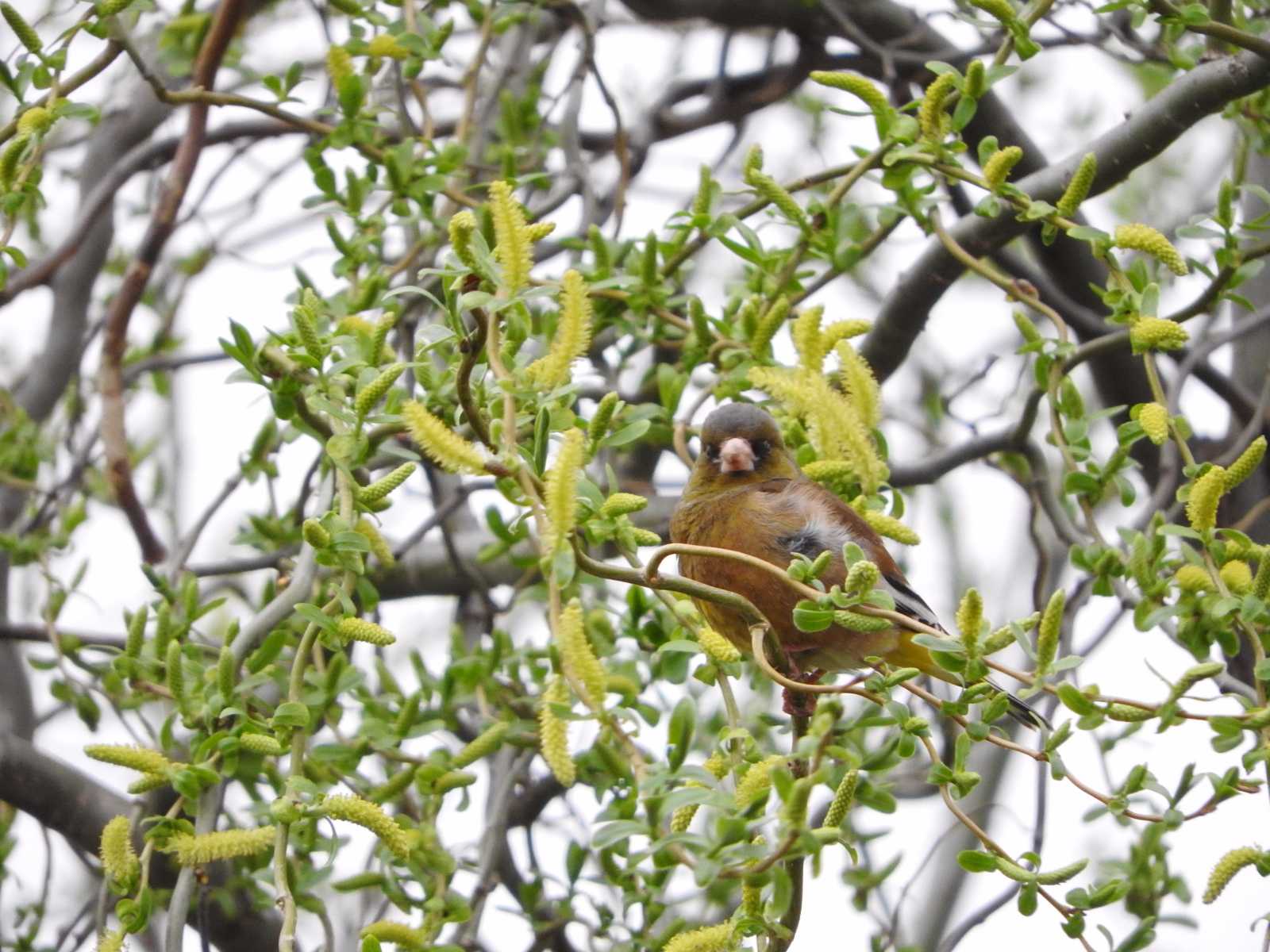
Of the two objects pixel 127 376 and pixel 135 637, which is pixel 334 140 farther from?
pixel 127 376

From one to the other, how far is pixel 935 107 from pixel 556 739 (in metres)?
1.59

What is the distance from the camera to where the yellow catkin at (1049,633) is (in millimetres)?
2148

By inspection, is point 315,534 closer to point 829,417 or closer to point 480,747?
→ point 480,747

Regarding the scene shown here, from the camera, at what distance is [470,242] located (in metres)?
2.22

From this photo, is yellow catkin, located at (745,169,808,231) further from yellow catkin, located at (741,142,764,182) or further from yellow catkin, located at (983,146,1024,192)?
yellow catkin, located at (983,146,1024,192)

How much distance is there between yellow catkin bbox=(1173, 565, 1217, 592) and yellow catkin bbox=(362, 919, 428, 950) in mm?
1572

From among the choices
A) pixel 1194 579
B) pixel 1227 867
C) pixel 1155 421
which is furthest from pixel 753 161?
pixel 1227 867

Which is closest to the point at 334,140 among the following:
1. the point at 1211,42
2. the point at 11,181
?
the point at 11,181

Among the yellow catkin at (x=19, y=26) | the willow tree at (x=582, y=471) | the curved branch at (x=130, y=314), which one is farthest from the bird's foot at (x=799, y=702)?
the curved branch at (x=130, y=314)

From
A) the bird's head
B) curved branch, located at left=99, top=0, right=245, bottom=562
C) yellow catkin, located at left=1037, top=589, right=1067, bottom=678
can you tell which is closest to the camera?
yellow catkin, located at left=1037, top=589, right=1067, bottom=678

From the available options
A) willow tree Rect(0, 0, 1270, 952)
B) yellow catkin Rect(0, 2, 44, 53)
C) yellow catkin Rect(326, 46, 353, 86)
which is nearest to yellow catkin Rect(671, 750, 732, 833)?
willow tree Rect(0, 0, 1270, 952)

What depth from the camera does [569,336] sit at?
2.18 metres

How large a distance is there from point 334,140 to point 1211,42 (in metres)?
2.24

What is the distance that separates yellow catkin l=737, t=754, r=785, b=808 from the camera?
6.43ft
